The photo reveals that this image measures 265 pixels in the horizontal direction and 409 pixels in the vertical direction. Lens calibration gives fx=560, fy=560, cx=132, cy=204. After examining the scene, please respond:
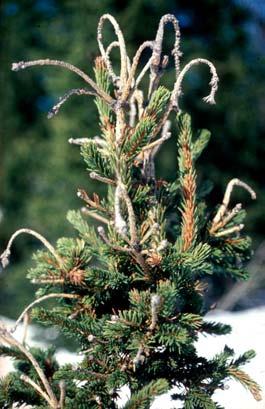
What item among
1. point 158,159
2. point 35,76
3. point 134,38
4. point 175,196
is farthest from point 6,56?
point 175,196

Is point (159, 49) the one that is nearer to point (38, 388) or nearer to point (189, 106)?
point (38, 388)

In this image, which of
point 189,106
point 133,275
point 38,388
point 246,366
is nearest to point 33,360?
point 38,388

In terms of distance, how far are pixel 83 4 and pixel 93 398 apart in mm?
5295

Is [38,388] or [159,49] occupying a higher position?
[159,49]

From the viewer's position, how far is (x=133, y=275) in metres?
0.98

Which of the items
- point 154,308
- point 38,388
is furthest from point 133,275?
point 38,388

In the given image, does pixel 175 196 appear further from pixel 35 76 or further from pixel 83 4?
pixel 35 76

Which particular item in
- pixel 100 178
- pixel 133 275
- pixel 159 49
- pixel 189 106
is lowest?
pixel 133 275

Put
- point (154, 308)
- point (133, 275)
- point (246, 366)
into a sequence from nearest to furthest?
1. point (154, 308)
2. point (133, 275)
3. point (246, 366)

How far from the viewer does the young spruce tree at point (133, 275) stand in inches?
36.0

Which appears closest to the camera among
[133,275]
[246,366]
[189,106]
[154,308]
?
[154,308]

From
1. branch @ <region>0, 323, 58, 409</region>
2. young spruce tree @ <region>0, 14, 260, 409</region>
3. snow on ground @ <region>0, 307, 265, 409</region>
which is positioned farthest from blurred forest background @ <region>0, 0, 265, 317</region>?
branch @ <region>0, 323, 58, 409</region>

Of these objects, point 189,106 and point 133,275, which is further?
point 189,106

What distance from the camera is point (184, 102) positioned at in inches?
228
